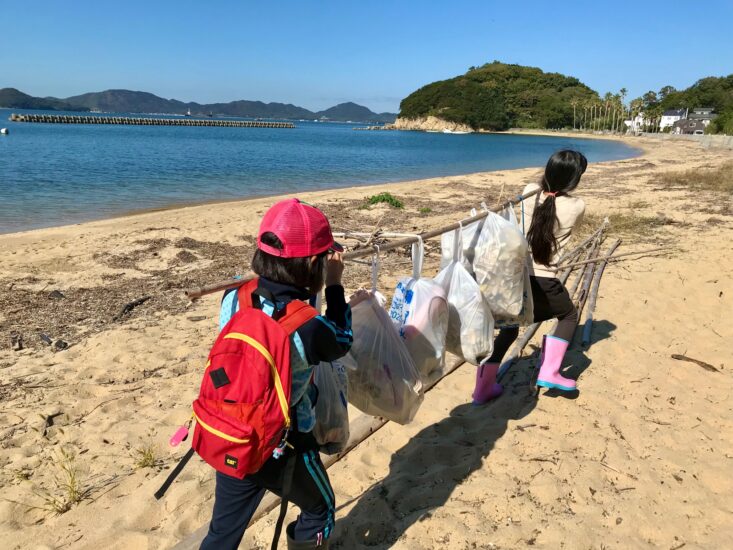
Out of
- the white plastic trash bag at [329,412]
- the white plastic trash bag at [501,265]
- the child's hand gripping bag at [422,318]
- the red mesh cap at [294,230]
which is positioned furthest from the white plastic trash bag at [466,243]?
the red mesh cap at [294,230]

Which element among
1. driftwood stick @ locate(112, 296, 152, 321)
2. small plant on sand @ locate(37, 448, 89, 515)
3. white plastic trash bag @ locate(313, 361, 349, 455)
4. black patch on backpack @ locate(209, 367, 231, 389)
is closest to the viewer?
black patch on backpack @ locate(209, 367, 231, 389)

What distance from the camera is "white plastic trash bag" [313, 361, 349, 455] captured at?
1.97 metres

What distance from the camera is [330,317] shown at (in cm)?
174

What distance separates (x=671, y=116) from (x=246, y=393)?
449ft

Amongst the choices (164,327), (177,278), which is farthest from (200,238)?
(164,327)

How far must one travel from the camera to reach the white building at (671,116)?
109944 mm

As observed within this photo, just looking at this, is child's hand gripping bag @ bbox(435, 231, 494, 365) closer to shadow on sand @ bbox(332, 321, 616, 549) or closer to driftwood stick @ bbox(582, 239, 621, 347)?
shadow on sand @ bbox(332, 321, 616, 549)

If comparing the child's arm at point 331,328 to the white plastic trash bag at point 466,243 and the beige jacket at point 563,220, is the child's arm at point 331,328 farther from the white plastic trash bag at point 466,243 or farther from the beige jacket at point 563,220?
the beige jacket at point 563,220

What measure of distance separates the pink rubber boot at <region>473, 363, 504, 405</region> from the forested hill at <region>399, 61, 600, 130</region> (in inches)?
5186

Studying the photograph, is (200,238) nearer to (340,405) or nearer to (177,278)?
(177,278)

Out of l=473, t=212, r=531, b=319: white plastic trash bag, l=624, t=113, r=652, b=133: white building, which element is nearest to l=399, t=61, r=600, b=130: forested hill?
l=624, t=113, r=652, b=133: white building

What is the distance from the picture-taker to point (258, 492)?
179 centimetres

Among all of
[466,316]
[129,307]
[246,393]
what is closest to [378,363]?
[466,316]

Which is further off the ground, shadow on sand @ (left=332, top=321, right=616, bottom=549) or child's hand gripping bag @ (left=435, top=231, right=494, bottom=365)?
child's hand gripping bag @ (left=435, top=231, right=494, bottom=365)
